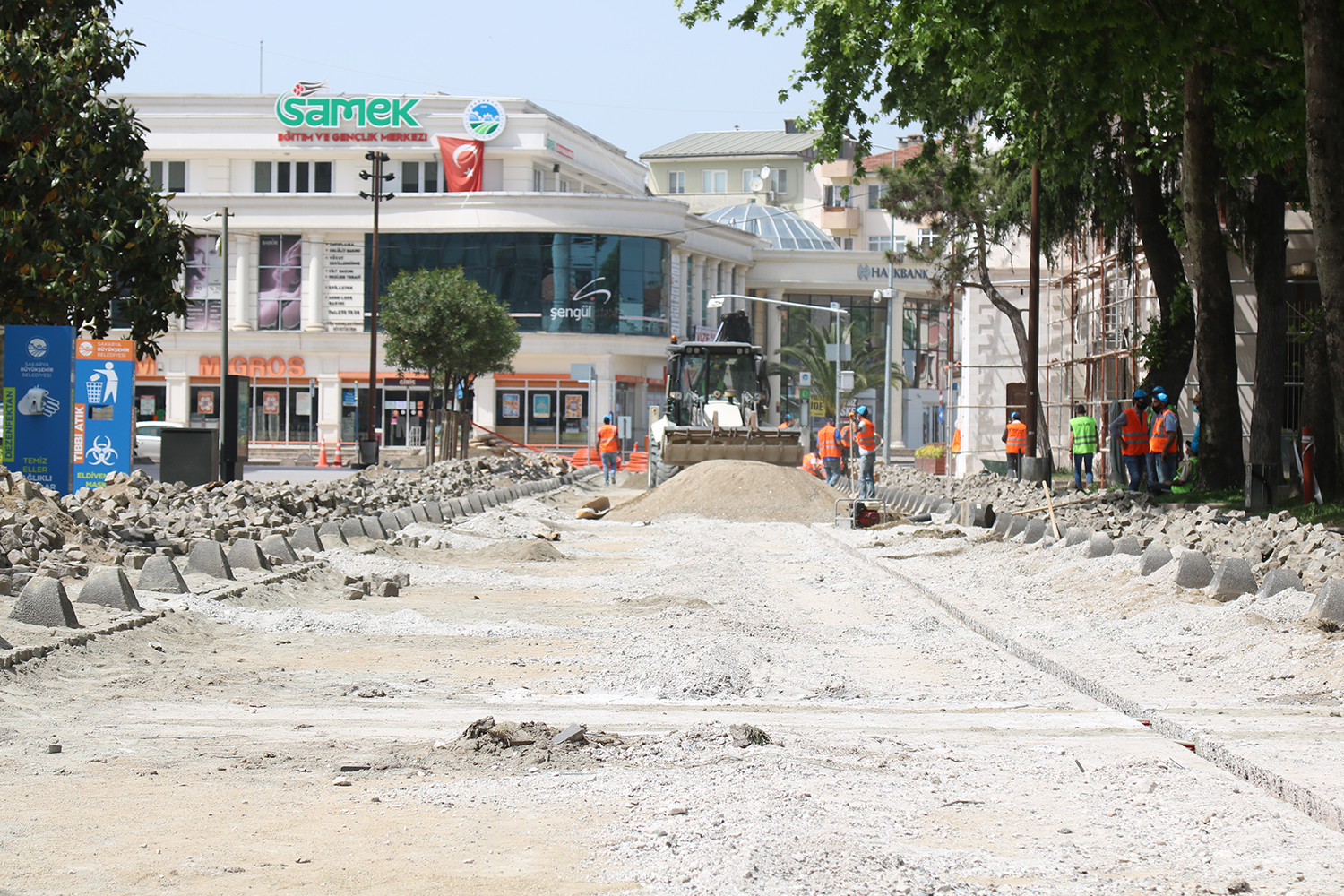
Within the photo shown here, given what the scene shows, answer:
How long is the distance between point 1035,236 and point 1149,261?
12.0 feet

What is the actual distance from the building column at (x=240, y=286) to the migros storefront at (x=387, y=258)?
77mm

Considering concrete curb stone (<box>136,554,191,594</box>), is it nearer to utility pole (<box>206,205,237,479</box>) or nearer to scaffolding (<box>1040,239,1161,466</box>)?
utility pole (<box>206,205,237,479</box>)

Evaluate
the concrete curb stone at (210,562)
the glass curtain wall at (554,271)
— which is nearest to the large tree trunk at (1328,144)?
the concrete curb stone at (210,562)

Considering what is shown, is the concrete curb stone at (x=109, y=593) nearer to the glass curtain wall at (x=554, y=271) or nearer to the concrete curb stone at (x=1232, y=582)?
the concrete curb stone at (x=1232, y=582)

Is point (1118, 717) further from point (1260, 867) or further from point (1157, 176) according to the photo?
point (1157, 176)

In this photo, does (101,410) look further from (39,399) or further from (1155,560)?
(1155,560)

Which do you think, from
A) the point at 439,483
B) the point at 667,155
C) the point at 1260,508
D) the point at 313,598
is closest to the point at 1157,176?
the point at 1260,508

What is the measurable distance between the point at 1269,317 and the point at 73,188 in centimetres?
1731

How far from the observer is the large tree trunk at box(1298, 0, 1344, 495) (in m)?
13.8

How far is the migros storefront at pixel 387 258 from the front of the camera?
5956 centimetres

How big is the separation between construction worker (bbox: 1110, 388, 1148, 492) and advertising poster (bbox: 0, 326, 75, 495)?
54.1 ft

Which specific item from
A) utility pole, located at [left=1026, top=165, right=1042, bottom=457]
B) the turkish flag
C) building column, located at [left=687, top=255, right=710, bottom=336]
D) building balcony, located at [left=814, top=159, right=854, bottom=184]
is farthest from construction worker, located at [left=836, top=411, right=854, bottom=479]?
building balcony, located at [left=814, top=159, right=854, bottom=184]

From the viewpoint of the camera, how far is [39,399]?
56.4 feet

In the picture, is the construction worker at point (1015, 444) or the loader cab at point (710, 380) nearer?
the construction worker at point (1015, 444)
